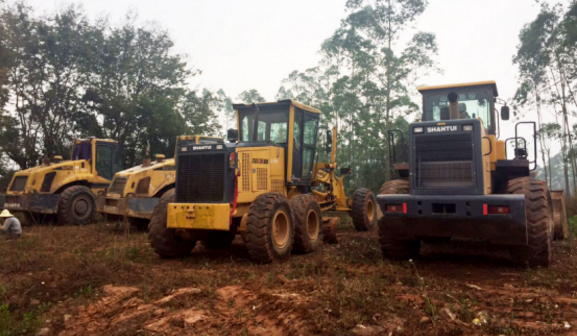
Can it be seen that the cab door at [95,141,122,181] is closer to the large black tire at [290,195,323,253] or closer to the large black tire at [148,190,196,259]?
the large black tire at [148,190,196,259]

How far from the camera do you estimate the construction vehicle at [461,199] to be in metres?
6.12

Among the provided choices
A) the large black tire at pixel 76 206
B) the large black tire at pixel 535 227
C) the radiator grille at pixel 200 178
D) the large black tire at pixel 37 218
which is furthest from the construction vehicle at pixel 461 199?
the large black tire at pixel 37 218

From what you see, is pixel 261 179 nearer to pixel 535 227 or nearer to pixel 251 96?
pixel 535 227

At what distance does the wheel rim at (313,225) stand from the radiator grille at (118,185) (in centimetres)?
586

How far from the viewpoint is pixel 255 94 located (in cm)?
5197

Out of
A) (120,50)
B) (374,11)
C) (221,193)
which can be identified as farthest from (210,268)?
(374,11)

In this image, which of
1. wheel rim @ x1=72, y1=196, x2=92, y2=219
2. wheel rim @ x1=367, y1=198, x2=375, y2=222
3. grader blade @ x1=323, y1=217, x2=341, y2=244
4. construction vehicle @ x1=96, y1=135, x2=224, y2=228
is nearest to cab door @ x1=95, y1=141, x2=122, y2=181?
wheel rim @ x1=72, y1=196, x2=92, y2=219

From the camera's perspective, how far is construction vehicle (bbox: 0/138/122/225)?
14148 mm

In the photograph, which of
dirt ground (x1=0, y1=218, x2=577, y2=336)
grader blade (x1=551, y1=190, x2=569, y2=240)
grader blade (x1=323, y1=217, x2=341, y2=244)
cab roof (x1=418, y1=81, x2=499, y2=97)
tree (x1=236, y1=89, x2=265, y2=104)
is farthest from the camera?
tree (x1=236, y1=89, x2=265, y2=104)

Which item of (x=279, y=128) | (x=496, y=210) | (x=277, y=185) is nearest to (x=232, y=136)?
(x=279, y=128)

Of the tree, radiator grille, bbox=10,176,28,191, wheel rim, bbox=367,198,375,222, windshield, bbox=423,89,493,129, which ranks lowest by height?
wheel rim, bbox=367,198,375,222

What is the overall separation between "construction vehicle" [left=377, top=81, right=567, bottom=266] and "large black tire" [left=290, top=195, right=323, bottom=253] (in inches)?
61.5

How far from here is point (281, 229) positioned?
787 cm

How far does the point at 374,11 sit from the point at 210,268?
2605 centimetres
